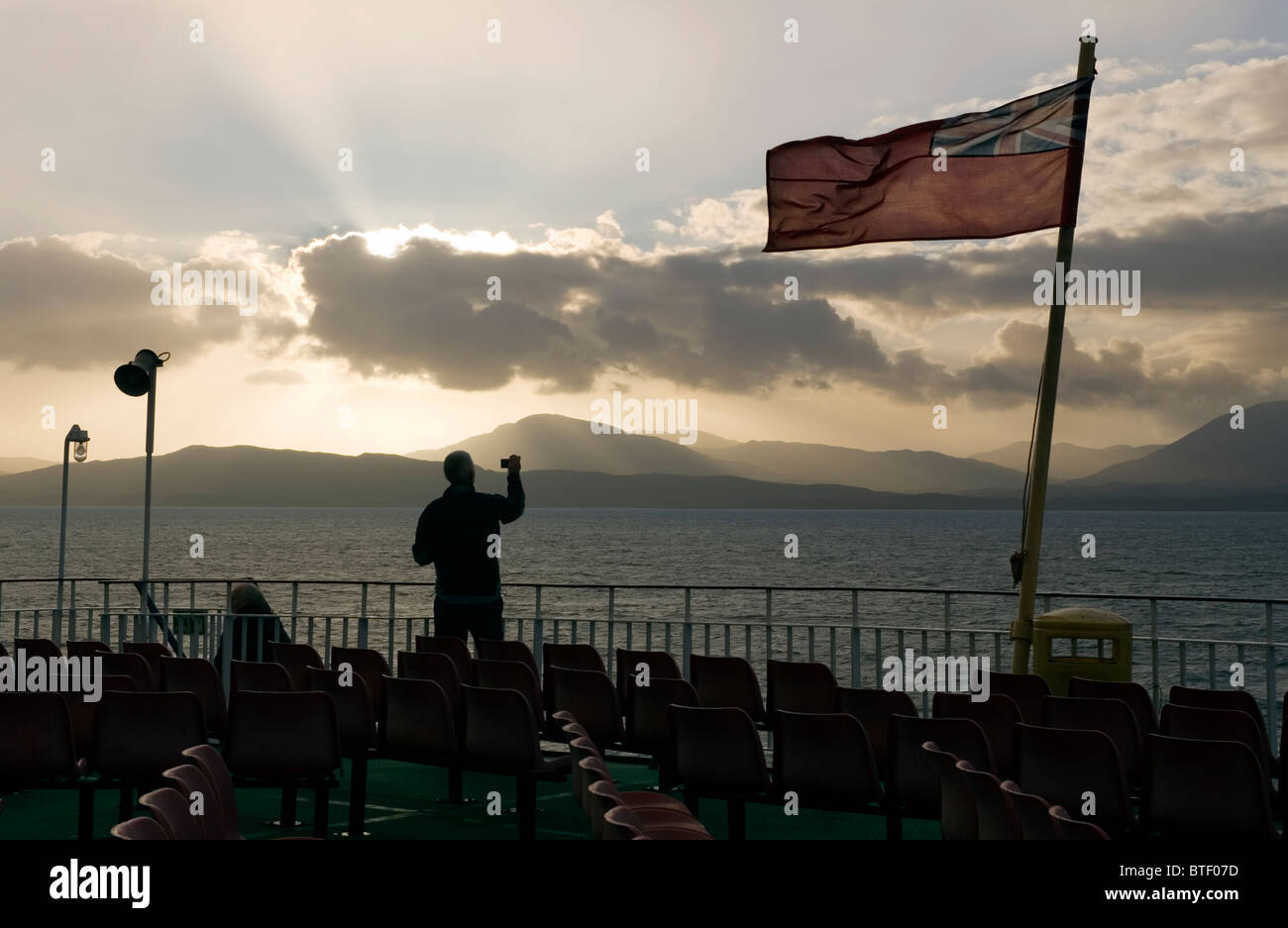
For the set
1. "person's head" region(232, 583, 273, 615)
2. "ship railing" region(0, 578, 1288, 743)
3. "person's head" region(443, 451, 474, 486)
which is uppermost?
"person's head" region(443, 451, 474, 486)

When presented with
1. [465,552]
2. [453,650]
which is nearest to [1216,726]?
[453,650]

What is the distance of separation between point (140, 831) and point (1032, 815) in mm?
2399

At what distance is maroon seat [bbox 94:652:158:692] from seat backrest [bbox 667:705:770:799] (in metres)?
3.26

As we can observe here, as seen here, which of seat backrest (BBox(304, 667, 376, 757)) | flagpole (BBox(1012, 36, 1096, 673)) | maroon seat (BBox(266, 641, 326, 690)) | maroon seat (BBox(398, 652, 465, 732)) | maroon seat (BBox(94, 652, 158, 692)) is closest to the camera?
seat backrest (BBox(304, 667, 376, 757))

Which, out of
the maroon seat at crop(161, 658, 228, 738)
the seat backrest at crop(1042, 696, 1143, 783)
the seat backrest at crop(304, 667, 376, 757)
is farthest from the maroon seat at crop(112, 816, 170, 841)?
the seat backrest at crop(1042, 696, 1143, 783)

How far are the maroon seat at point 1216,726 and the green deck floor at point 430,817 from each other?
1.35 meters

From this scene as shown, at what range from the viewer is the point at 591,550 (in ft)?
314

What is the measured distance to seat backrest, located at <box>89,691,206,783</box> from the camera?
5047 mm

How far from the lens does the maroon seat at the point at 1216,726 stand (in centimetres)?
475

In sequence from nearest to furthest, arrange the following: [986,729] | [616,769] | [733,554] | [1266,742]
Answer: [1266,742] → [986,729] → [616,769] → [733,554]

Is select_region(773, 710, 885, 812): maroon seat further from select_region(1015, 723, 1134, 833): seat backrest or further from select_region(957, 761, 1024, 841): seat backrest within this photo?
select_region(957, 761, 1024, 841): seat backrest
